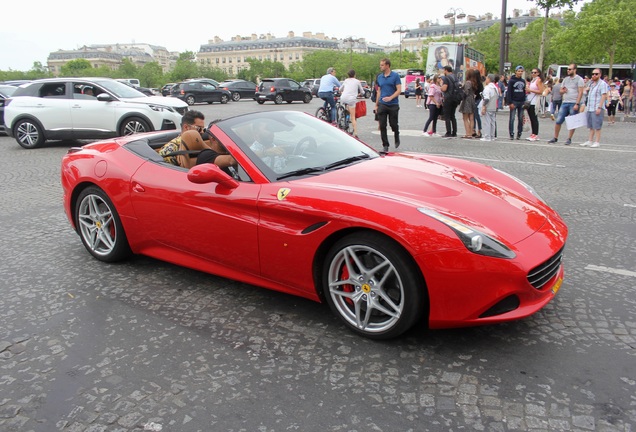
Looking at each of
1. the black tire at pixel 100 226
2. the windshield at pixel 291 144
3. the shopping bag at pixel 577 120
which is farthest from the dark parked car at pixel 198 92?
the windshield at pixel 291 144

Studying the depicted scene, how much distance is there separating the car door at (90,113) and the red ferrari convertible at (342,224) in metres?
8.71

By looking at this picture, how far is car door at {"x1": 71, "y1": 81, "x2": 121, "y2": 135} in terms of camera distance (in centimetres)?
1261

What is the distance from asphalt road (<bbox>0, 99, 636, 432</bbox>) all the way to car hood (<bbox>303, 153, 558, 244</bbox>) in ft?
2.10

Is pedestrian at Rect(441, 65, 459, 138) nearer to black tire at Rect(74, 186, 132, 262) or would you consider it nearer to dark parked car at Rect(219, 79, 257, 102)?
black tire at Rect(74, 186, 132, 262)

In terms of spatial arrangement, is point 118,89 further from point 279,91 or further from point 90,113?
point 279,91

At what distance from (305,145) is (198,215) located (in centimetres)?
92

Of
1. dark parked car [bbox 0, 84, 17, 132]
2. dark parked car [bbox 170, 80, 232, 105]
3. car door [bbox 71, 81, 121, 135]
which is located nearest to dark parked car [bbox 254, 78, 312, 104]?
dark parked car [bbox 170, 80, 232, 105]

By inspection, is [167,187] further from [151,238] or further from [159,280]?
[159,280]

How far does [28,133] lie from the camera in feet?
43.1

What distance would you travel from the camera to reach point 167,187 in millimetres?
3924

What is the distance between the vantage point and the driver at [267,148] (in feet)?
12.0

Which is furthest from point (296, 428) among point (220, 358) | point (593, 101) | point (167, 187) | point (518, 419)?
point (593, 101)

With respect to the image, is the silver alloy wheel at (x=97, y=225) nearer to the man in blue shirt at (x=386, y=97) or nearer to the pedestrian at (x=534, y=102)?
the man in blue shirt at (x=386, y=97)

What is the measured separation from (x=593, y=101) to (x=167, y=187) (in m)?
10.8
